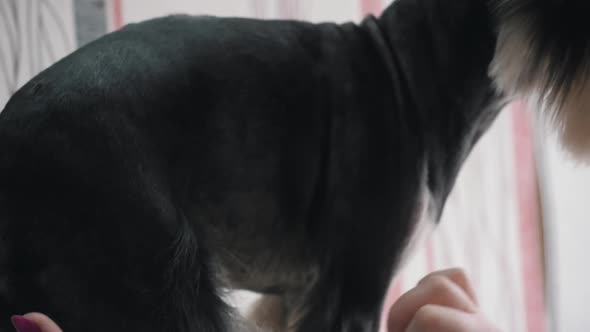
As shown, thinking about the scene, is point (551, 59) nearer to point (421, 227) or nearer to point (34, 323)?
point (421, 227)

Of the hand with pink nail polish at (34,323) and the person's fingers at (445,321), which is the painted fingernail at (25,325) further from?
the person's fingers at (445,321)

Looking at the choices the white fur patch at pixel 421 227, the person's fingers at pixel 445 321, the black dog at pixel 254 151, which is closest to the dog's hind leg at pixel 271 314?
the black dog at pixel 254 151

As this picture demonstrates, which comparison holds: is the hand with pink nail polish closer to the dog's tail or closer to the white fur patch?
the white fur patch

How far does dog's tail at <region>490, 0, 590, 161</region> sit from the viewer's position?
0.71m

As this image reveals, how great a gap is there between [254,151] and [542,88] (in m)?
0.33

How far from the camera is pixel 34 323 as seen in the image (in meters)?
0.51

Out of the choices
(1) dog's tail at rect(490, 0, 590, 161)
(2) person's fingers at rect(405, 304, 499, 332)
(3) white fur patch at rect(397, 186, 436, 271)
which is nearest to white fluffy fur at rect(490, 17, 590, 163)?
(1) dog's tail at rect(490, 0, 590, 161)

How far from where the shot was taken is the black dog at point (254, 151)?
55cm

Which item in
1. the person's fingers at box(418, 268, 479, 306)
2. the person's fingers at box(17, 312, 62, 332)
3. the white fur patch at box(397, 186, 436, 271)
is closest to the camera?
the person's fingers at box(17, 312, 62, 332)

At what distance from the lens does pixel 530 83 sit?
2.46ft


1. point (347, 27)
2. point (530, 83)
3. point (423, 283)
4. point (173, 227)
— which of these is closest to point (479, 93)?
point (530, 83)

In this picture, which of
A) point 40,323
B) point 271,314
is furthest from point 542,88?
point 40,323

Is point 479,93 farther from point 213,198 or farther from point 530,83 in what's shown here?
point 213,198

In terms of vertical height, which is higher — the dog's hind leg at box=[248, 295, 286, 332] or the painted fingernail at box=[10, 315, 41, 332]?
the painted fingernail at box=[10, 315, 41, 332]
